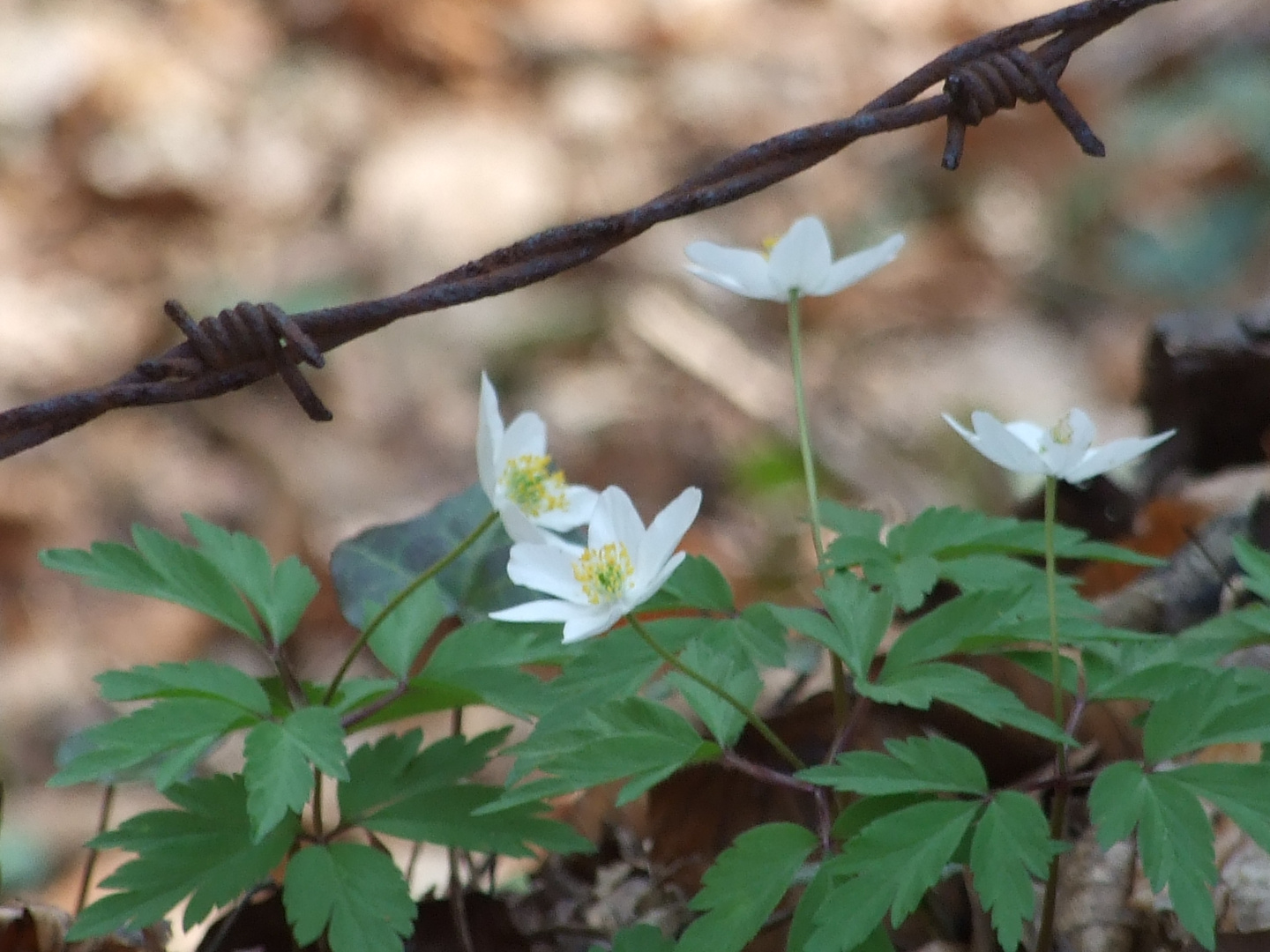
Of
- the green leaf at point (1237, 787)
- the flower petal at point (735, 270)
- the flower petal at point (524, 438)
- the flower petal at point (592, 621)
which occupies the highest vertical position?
the flower petal at point (735, 270)

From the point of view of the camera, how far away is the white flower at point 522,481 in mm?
A: 1174

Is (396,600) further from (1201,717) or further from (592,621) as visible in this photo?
(1201,717)

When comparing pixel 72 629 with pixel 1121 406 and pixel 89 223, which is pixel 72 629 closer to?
pixel 89 223

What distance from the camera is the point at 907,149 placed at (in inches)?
250

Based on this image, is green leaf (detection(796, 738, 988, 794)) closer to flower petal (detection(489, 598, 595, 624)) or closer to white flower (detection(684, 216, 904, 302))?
flower petal (detection(489, 598, 595, 624))

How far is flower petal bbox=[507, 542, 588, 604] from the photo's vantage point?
1094mm

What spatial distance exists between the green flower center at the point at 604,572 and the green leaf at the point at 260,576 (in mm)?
344

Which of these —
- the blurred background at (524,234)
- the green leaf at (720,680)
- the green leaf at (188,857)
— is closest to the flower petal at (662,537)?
the green leaf at (720,680)

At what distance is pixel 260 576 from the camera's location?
50.5 inches

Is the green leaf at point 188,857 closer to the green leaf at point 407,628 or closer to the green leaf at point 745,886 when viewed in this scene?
the green leaf at point 407,628

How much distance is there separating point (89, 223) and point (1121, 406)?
433 cm

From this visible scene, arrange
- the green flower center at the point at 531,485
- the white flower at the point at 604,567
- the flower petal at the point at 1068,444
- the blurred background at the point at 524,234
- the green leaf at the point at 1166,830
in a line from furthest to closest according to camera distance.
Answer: the blurred background at the point at 524,234 → the green flower center at the point at 531,485 → the flower petal at the point at 1068,444 → the white flower at the point at 604,567 → the green leaf at the point at 1166,830

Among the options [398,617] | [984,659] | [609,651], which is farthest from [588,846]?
[984,659]

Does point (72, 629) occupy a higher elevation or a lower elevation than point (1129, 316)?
higher
